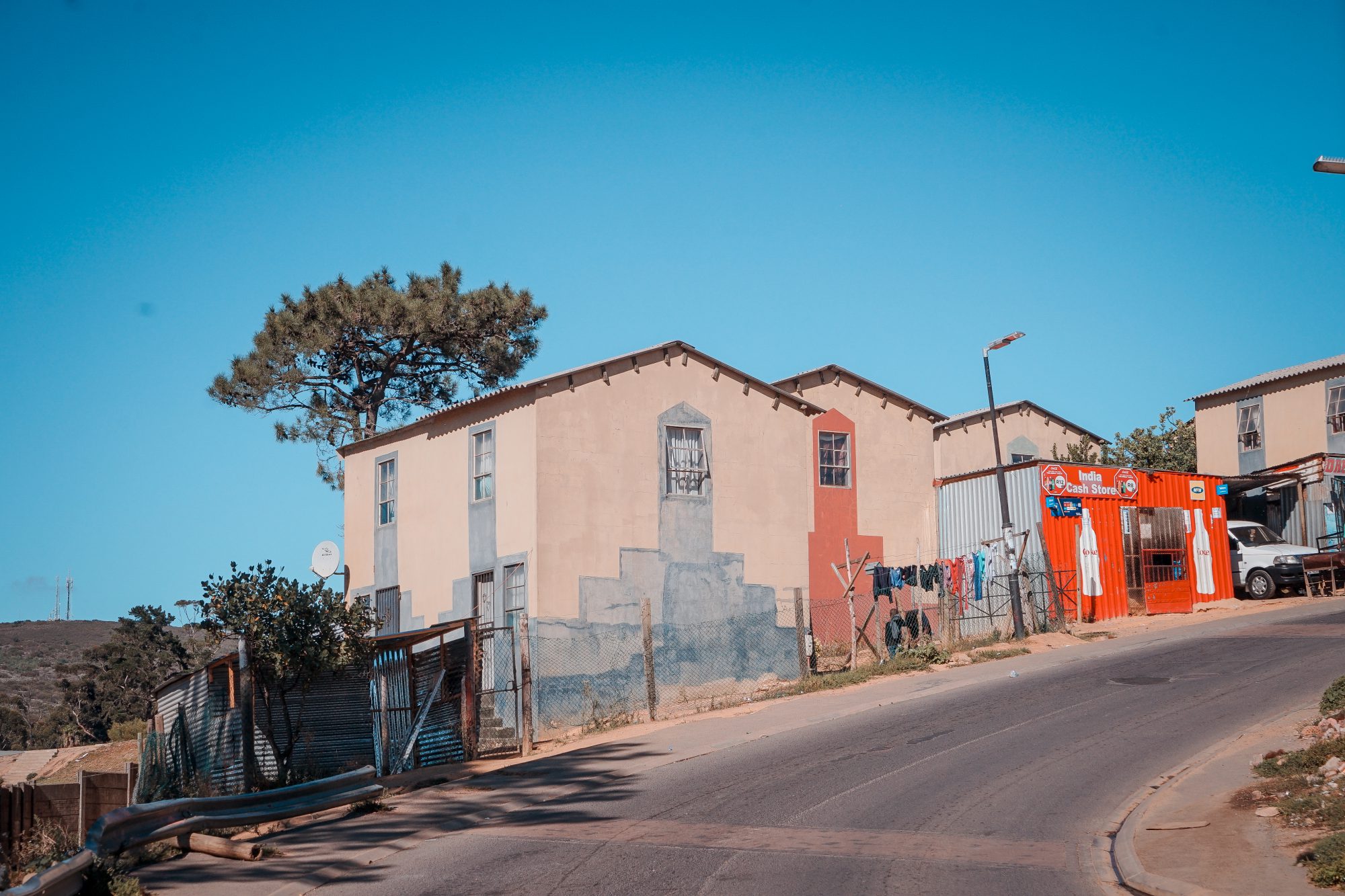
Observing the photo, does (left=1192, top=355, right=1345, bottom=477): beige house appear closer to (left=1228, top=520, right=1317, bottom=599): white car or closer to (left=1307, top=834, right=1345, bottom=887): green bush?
(left=1228, top=520, right=1317, bottom=599): white car

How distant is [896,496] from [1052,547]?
5.23 m

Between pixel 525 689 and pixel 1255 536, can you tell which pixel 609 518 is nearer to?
pixel 525 689

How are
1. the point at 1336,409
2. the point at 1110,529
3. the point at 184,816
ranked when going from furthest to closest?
the point at 1336,409
the point at 1110,529
the point at 184,816

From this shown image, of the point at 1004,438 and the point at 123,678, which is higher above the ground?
the point at 1004,438

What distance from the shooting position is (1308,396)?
39.4m

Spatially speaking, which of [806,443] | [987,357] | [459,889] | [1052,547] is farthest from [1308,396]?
[459,889]

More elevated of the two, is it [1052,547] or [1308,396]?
[1308,396]

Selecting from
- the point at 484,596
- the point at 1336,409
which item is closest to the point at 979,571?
the point at 484,596

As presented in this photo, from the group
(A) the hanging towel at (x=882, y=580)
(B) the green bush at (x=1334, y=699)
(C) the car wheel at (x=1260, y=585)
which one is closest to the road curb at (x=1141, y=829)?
(B) the green bush at (x=1334, y=699)

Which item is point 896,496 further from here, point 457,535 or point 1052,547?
point 457,535

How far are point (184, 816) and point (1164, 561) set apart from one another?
2753 cm

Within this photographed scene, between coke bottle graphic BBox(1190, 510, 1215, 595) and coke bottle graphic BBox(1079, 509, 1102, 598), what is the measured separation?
3.93m

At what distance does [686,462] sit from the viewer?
1095 inches

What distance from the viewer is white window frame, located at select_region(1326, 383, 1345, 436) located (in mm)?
38219
